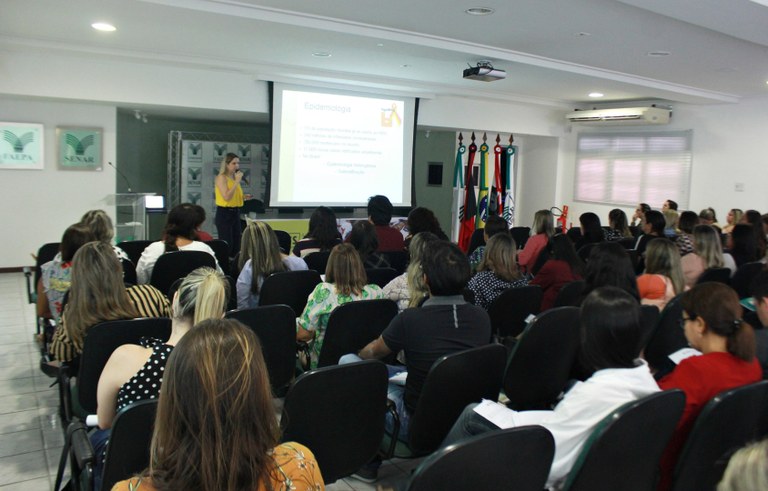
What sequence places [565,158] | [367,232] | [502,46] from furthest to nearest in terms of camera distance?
[565,158]
[502,46]
[367,232]

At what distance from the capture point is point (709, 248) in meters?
5.00

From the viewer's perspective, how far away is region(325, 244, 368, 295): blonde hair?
3.31 metres

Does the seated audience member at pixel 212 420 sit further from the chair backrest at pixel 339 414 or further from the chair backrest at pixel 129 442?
the chair backrest at pixel 339 414

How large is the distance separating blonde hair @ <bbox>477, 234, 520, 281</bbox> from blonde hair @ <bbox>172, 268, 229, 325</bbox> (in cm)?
225

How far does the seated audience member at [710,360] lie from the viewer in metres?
2.10

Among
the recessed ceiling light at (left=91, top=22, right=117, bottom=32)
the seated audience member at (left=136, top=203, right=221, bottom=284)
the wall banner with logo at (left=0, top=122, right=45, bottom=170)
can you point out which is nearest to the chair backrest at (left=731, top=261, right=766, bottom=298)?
the seated audience member at (left=136, top=203, right=221, bottom=284)

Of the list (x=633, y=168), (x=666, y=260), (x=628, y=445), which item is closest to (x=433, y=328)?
(x=628, y=445)

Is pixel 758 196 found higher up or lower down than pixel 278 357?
higher up

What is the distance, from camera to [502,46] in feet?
21.3

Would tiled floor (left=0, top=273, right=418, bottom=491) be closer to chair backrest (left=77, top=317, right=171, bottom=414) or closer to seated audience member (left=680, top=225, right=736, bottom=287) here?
chair backrest (left=77, top=317, right=171, bottom=414)

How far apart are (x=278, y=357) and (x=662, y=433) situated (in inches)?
75.8

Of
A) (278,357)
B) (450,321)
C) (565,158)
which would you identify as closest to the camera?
(450,321)

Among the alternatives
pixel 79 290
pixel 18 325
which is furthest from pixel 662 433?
pixel 18 325

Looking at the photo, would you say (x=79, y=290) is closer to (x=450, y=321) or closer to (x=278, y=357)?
(x=278, y=357)
